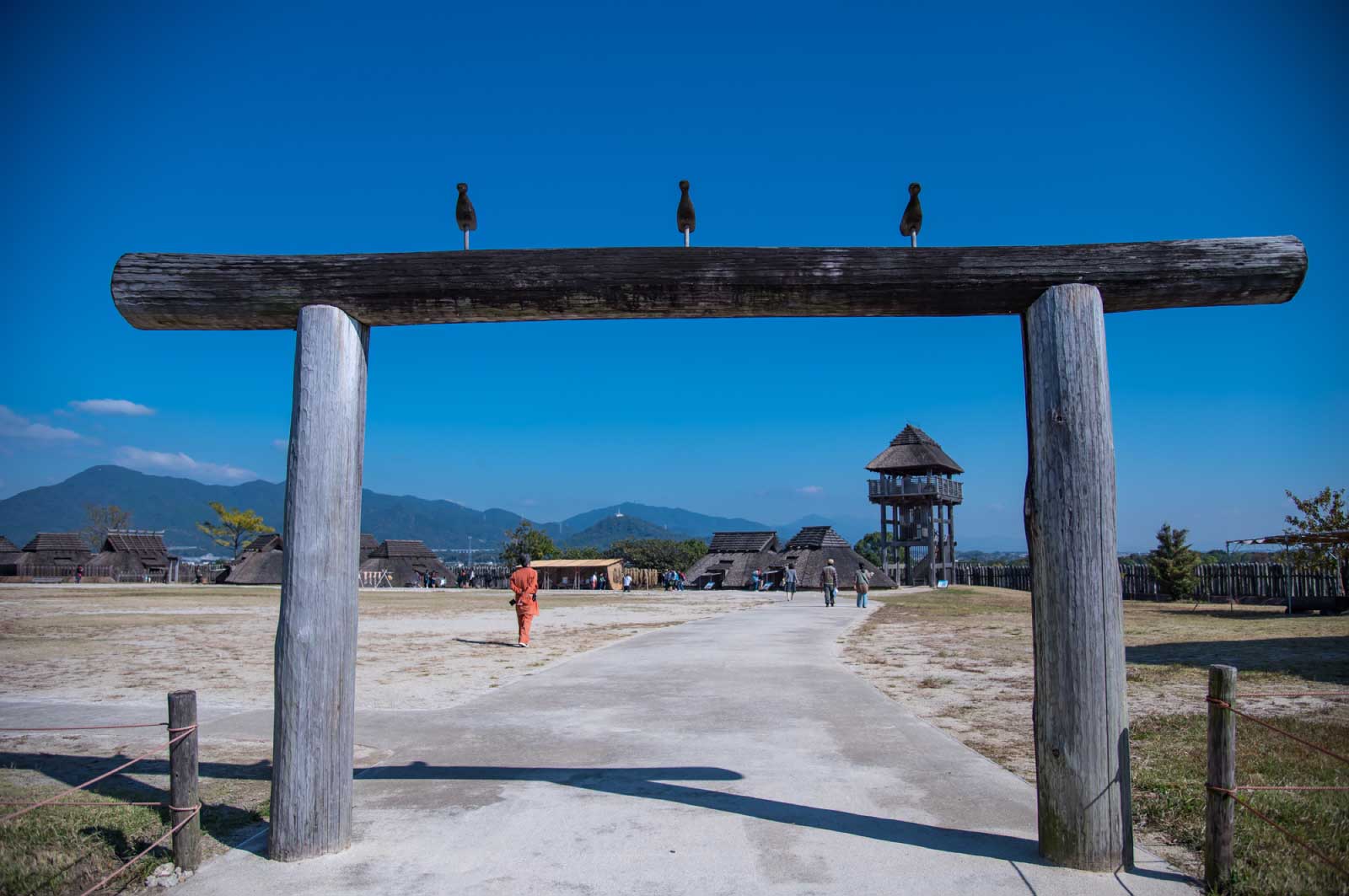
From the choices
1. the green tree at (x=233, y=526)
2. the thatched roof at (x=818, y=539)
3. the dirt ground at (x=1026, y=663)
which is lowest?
the dirt ground at (x=1026, y=663)

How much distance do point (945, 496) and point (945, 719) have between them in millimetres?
37896

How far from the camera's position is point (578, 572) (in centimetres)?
5697

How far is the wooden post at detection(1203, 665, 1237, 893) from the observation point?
4.03 meters

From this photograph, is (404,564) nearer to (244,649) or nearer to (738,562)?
(738,562)

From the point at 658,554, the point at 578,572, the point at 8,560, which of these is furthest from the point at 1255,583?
the point at 8,560

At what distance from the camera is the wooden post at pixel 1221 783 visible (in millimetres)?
4027

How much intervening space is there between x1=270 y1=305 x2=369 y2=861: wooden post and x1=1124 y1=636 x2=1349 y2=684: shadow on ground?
11341mm

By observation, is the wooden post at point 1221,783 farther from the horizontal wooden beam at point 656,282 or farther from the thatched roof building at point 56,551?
the thatched roof building at point 56,551

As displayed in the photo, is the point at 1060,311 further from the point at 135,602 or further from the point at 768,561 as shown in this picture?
the point at 768,561

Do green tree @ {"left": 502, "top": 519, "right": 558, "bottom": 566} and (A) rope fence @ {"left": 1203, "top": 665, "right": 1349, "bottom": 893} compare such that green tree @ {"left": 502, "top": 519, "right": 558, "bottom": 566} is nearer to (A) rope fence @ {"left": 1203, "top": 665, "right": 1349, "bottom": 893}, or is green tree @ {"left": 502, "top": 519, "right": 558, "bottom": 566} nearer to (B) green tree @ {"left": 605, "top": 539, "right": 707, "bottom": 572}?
(B) green tree @ {"left": 605, "top": 539, "right": 707, "bottom": 572}

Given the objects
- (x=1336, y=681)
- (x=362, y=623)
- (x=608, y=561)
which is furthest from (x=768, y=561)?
(x=1336, y=681)

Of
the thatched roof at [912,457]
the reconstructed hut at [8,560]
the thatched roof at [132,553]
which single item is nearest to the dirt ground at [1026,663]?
the thatched roof at [912,457]

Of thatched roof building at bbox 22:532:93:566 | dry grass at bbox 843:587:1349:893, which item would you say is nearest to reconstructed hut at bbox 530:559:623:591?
dry grass at bbox 843:587:1349:893

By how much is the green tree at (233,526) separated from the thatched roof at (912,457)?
6752 cm
